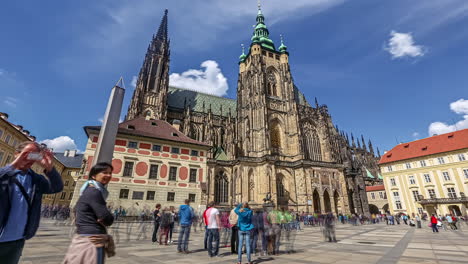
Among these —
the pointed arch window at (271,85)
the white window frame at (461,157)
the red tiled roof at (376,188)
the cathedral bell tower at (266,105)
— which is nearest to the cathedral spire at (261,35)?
the cathedral bell tower at (266,105)

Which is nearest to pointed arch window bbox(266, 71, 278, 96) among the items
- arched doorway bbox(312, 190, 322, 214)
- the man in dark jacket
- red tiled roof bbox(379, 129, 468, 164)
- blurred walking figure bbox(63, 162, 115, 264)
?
arched doorway bbox(312, 190, 322, 214)

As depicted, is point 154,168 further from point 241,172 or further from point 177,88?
point 177,88

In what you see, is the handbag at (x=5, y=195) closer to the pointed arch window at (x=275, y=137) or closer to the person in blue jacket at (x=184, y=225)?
the person in blue jacket at (x=184, y=225)

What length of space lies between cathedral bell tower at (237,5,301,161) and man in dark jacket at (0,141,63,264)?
2983cm

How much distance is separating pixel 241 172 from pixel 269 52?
2516cm

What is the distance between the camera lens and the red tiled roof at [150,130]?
20266mm

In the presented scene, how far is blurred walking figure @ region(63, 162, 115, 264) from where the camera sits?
1.95 meters

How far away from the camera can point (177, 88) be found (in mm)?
47406

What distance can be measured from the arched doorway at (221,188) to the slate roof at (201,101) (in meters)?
15.1

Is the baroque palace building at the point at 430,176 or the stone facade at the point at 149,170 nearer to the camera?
the stone facade at the point at 149,170


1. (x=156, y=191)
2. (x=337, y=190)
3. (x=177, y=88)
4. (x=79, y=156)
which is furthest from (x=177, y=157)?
(x=79, y=156)

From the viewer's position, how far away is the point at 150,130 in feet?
72.2

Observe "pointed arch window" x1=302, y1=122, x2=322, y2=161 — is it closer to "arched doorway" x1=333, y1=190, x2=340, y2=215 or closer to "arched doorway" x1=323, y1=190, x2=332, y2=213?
"arched doorway" x1=323, y1=190, x2=332, y2=213

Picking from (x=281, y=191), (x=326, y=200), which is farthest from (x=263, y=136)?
(x=326, y=200)
